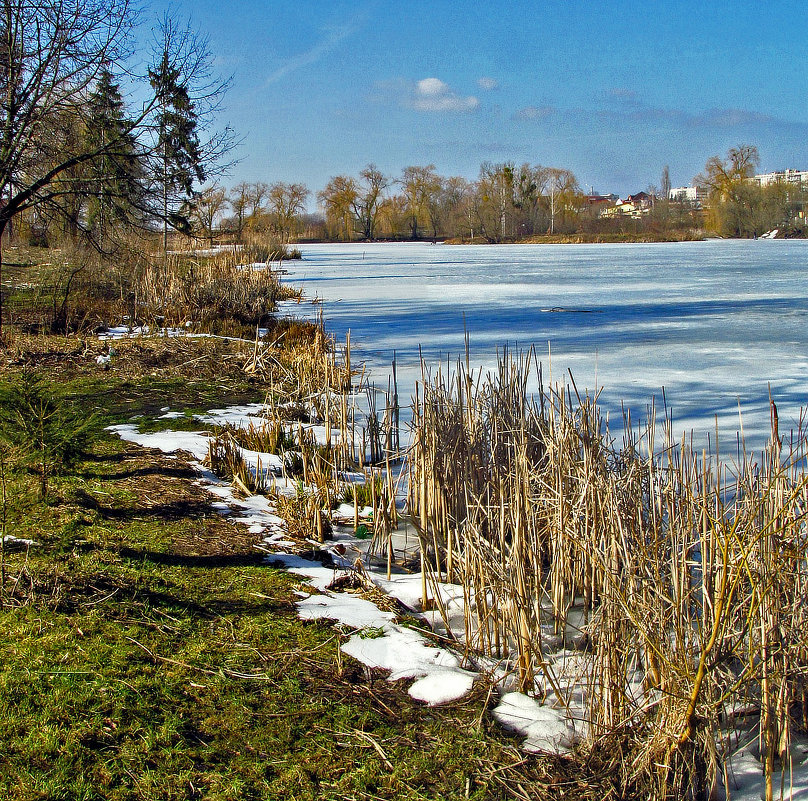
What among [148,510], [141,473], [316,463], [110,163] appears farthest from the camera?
[110,163]

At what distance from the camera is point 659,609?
7.14 ft

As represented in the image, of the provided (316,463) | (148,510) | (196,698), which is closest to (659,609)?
(196,698)

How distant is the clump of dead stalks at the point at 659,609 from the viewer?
2.07 meters

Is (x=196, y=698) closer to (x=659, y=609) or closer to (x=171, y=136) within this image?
(x=659, y=609)

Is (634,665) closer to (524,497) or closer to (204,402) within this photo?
(524,497)

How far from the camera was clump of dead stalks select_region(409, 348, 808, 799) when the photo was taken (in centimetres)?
207

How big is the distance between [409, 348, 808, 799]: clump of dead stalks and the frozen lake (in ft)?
1.42

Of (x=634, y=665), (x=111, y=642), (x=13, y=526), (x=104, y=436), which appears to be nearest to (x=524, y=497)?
(x=634, y=665)

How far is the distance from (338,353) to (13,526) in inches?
250

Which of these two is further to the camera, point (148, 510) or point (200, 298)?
point (200, 298)

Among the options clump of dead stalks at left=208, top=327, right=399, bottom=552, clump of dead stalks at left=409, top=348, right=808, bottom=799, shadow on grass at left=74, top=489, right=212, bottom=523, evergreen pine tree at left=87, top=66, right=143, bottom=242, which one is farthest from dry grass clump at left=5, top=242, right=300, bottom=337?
clump of dead stalks at left=409, top=348, right=808, bottom=799

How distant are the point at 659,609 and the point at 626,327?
30.9 ft

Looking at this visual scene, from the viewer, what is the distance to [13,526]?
144 inches

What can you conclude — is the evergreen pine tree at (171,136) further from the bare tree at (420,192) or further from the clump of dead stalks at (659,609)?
the bare tree at (420,192)
